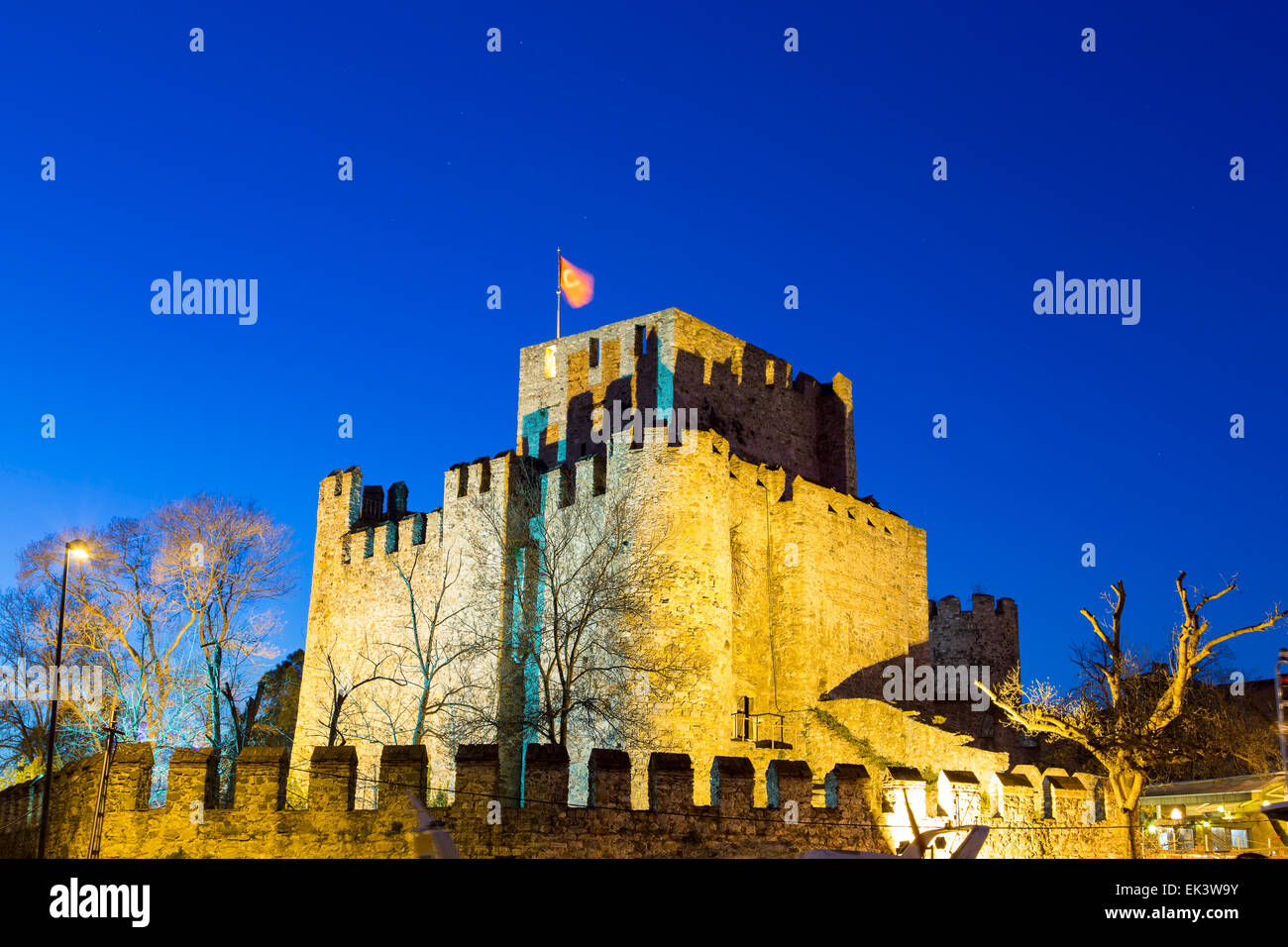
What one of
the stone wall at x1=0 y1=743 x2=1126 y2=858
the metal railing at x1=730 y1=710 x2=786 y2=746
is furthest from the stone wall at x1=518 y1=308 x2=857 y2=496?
the stone wall at x1=0 y1=743 x2=1126 y2=858

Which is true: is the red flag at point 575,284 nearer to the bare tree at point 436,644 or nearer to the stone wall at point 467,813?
the bare tree at point 436,644

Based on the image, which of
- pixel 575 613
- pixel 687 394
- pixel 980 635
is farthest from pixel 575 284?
pixel 980 635

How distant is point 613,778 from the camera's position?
20391mm

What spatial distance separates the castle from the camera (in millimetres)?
31422

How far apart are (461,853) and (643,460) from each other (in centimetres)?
1454

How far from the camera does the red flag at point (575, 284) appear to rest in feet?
138

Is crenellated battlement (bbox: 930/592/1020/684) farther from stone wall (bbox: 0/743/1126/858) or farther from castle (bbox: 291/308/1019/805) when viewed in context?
stone wall (bbox: 0/743/1126/858)

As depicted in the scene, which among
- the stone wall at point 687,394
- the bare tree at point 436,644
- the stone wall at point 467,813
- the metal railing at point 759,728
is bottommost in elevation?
the stone wall at point 467,813

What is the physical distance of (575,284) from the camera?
42188 mm

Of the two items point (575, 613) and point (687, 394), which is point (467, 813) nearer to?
point (575, 613)

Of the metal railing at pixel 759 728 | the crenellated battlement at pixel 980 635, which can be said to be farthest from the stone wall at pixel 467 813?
A: the crenellated battlement at pixel 980 635

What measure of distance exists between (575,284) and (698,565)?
558 inches

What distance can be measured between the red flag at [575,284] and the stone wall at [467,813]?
22418mm
